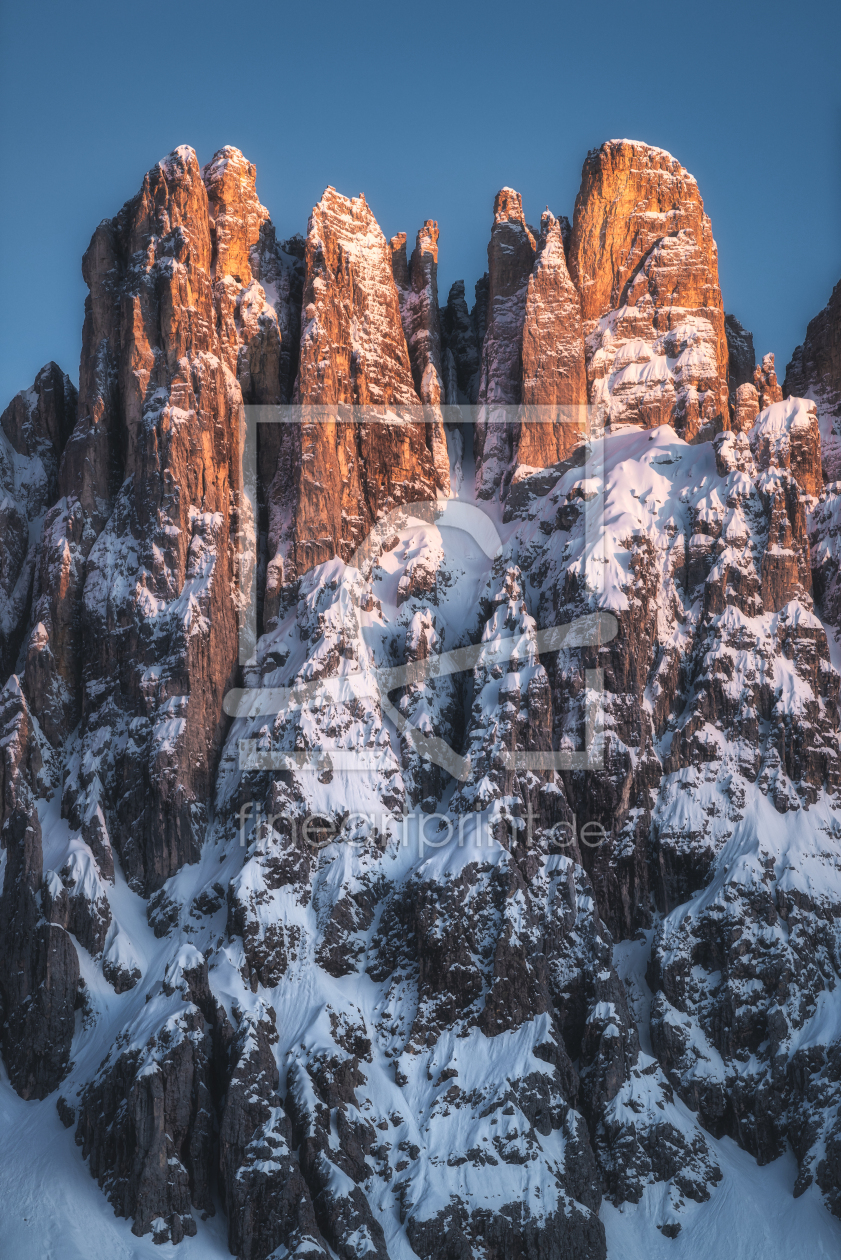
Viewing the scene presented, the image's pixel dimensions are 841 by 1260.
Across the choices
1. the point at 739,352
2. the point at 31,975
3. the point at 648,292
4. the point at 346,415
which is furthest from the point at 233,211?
the point at 31,975

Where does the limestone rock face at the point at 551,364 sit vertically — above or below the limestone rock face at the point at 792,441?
above

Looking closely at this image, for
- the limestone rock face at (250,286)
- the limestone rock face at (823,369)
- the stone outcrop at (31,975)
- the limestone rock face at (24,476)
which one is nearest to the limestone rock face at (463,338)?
the limestone rock face at (250,286)

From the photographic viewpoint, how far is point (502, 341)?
16738cm

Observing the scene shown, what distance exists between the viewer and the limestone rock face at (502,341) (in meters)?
161

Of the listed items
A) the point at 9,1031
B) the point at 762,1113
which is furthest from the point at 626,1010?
the point at 9,1031

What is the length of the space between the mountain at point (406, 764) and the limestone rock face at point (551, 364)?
1.34ft

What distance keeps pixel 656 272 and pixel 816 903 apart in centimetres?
7631

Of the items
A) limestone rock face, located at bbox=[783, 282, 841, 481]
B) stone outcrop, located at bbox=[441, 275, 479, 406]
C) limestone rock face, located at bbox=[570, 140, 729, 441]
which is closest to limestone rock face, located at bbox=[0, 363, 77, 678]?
stone outcrop, located at bbox=[441, 275, 479, 406]

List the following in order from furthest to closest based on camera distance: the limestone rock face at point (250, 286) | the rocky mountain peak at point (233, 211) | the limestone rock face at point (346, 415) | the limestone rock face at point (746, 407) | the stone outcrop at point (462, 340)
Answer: the stone outcrop at point (462, 340)
the rocky mountain peak at point (233, 211)
the limestone rock face at point (746, 407)
the limestone rock face at point (250, 286)
the limestone rock face at point (346, 415)

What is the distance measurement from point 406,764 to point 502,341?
57.9 metres

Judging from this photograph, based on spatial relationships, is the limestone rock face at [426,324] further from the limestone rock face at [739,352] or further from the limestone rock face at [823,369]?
the limestone rock face at [823,369]

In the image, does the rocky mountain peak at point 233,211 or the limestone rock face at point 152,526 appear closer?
the limestone rock face at point 152,526

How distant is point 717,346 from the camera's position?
16138 cm

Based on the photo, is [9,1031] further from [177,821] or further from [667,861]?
[667,861]
